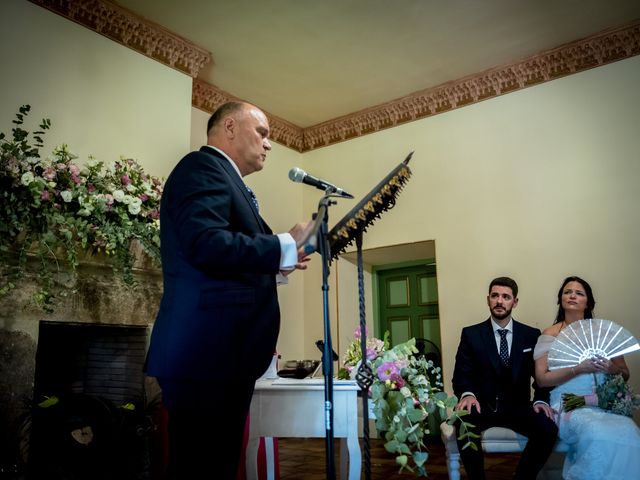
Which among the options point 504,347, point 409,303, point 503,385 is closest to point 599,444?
point 503,385

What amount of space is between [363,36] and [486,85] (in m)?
1.50

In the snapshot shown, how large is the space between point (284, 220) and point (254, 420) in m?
3.96

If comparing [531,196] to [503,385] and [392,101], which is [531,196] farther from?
[503,385]

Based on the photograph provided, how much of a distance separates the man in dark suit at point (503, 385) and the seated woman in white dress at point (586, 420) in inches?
4.2

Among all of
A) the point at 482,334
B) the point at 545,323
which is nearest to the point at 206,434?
the point at 482,334

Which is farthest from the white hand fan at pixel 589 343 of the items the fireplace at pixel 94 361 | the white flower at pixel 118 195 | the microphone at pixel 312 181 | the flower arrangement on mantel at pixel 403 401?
the white flower at pixel 118 195

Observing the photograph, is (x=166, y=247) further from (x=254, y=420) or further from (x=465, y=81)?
(x=465, y=81)

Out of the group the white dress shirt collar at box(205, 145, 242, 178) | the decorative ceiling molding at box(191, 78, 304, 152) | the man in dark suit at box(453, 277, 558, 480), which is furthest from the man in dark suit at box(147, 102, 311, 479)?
the decorative ceiling molding at box(191, 78, 304, 152)

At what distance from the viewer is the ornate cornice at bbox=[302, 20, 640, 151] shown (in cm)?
502

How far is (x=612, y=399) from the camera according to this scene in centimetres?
318

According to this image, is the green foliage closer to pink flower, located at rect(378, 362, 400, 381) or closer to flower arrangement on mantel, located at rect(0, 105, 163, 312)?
pink flower, located at rect(378, 362, 400, 381)

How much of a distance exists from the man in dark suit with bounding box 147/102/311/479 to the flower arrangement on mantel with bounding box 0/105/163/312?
6.30 ft

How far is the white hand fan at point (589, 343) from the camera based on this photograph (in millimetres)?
3297

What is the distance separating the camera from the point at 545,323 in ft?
16.5
